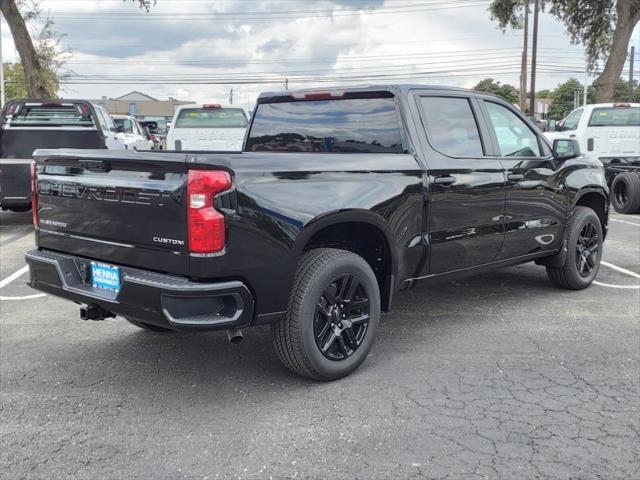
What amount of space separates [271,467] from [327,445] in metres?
0.34

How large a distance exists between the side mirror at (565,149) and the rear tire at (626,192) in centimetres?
712

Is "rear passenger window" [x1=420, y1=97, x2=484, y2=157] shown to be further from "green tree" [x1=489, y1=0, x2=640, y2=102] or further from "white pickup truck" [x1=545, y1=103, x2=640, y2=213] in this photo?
"green tree" [x1=489, y1=0, x2=640, y2=102]

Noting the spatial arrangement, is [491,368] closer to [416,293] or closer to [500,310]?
[500,310]

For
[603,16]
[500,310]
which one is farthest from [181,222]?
[603,16]

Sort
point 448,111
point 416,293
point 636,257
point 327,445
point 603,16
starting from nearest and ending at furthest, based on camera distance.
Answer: point 327,445 < point 448,111 < point 416,293 < point 636,257 < point 603,16

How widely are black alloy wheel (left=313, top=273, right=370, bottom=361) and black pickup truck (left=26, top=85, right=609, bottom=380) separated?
10mm

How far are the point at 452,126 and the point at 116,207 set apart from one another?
8.70 feet

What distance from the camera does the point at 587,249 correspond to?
6594mm

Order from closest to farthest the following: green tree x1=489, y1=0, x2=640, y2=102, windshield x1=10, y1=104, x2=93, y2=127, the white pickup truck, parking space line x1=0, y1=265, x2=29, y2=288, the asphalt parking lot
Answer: the asphalt parking lot
parking space line x1=0, y1=265, x2=29, y2=288
windshield x1=10, y1=104, x2=93, y2=127
the white pickup truck
green tree x1=489, y1=0, x2=640, y2=102

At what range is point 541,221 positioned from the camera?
585cm

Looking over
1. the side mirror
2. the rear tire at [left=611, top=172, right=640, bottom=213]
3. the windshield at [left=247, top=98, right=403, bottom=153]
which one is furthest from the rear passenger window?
the rear tire at [left=611, top=172, right=640, bottom=213]

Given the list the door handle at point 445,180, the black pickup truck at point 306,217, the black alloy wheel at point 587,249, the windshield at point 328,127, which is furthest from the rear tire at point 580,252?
the windshield at point 328,127

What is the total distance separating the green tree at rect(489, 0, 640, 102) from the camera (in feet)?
69.5

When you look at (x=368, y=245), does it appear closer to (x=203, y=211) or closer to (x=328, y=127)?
(x=328, y=127)
